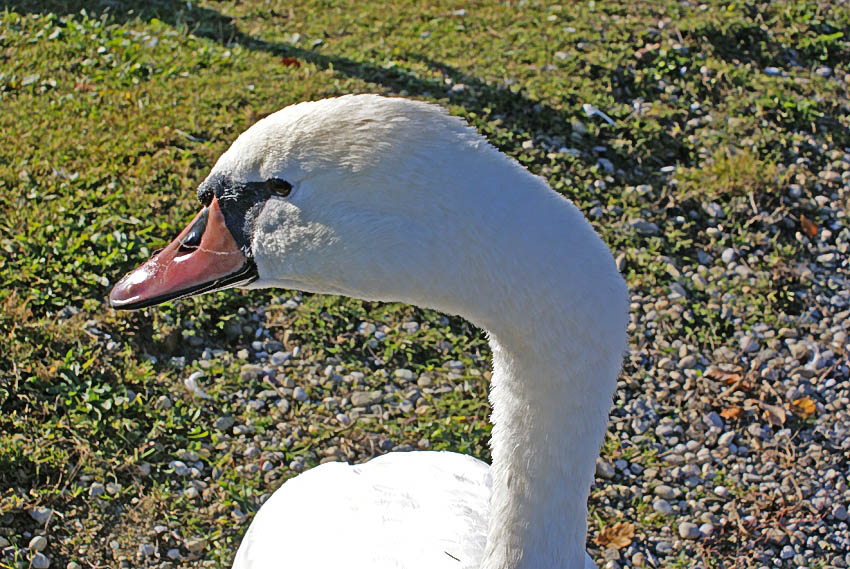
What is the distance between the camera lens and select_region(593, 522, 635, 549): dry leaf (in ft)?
12.6

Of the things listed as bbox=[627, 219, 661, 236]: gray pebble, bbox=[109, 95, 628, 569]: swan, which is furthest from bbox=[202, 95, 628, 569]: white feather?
bbox=[627, 219, 661, 236]: gray pebble

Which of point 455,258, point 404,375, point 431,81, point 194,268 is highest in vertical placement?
point 455,258

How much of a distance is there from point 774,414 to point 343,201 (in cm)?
313

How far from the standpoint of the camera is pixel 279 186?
2035 mm

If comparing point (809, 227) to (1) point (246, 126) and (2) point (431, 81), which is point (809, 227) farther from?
(1) point (246, 126)

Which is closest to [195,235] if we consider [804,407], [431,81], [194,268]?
[194,268]

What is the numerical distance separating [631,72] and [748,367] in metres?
2.56

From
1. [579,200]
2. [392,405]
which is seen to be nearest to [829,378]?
[579,200]

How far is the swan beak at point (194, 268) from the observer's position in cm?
220

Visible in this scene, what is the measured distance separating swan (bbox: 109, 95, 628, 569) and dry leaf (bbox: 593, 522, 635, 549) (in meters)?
1.71

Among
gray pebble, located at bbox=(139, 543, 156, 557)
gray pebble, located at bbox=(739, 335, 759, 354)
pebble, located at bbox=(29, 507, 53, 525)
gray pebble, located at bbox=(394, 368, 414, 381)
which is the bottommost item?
gray pebble, located at bbox=(139, 543, 156, 557)

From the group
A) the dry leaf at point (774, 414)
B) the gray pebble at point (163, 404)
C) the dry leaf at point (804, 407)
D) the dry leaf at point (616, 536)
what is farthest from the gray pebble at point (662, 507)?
the gray pebble at point (163, 404)

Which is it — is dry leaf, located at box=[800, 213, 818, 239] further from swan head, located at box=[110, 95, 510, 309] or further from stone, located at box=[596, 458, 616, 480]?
swan head, located at box=[110, 95, 510, 309]

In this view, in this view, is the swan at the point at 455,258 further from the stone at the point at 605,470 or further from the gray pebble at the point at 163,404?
the stone at the point at 605,470
